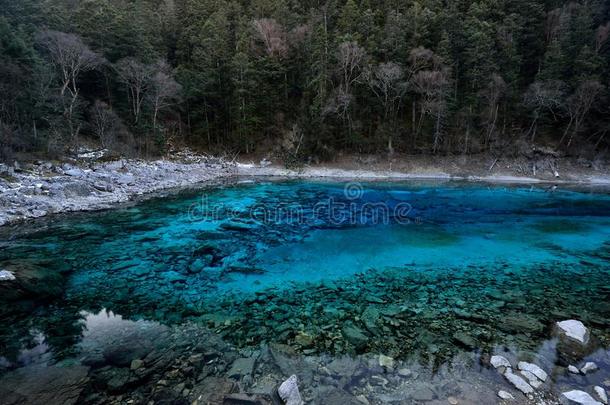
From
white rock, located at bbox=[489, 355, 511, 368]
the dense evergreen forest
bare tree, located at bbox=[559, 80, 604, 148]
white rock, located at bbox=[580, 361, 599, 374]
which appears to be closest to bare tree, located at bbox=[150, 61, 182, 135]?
the dense evergreen forest

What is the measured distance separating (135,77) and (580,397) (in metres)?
33.9

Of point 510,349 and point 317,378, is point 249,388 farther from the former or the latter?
point 510,349

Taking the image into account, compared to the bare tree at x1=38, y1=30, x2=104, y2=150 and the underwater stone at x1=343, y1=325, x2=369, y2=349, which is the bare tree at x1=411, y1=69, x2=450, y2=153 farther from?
the bare tree at x1=38, y1=30, x2=104, y2=150

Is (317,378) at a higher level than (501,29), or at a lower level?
lower

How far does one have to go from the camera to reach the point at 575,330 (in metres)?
5.18

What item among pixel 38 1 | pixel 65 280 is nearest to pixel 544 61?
pixel 65 280

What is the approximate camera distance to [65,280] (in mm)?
7105

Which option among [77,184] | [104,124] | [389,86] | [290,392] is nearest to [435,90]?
[389,86]

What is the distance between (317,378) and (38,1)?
38.9 meters

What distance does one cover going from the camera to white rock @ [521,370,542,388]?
405cm

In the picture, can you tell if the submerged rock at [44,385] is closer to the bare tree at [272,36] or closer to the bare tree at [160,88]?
the bare tree at [160,88]

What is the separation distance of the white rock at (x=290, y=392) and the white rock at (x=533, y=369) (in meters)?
3.39

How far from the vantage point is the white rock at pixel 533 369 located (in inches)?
165

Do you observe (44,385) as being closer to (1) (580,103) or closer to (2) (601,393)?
(2) (601,393)
